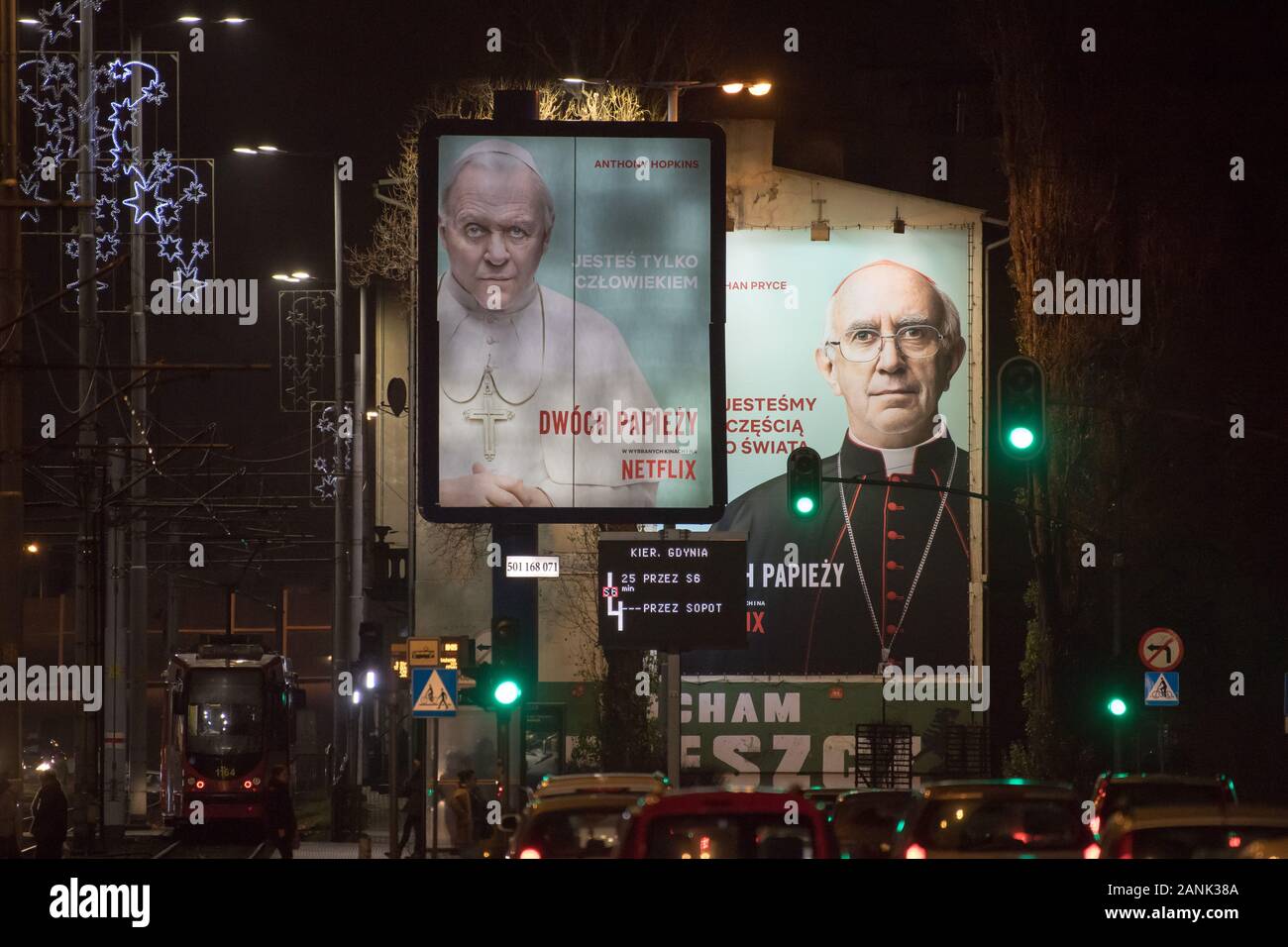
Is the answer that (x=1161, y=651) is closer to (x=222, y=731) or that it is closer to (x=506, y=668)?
(x=506, y=668)

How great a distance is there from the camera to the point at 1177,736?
3659cm

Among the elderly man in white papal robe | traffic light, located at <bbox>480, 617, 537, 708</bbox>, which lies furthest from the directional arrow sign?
traffic light, located at <bbox>480, 617, 537, 708</bbox>

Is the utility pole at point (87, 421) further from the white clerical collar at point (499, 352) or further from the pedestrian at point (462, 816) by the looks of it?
the white clerical collar at point (499, 352)

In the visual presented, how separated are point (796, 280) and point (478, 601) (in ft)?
42.5

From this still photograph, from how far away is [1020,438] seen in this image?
21.5 m

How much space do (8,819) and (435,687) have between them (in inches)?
276

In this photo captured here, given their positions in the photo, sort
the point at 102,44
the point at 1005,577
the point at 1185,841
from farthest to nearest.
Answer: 1. the point at 1005,577
2. the point at 102,44
3. the point at 1185,841

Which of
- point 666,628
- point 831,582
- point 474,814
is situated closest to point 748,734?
point 831,582

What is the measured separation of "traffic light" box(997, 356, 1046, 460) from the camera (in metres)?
21.5

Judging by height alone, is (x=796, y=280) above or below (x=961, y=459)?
above

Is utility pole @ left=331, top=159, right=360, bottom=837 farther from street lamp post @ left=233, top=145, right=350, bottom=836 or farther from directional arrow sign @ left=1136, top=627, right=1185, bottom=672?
directional arrow sign @ left=1136, top=627, right=1185, bottom=672

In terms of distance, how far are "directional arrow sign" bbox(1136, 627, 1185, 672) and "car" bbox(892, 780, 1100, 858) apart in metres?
12.9

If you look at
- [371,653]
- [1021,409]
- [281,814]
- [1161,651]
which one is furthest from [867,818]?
[281,814]
